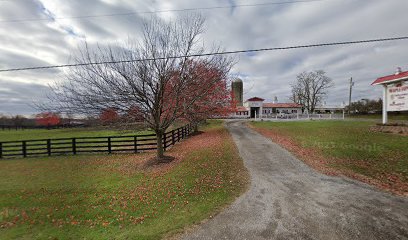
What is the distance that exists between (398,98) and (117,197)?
816 inches

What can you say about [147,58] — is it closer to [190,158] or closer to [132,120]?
[132,120]

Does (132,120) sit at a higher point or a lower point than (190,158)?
higher

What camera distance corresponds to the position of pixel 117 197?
701 cm

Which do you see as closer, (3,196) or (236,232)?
(236,232)

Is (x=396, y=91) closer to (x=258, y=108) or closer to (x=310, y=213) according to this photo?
(x=310, y=213)

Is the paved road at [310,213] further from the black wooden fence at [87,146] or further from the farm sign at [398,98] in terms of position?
the farm sign at [398,98]

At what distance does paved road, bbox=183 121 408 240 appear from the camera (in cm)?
431

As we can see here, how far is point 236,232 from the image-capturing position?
4.43m

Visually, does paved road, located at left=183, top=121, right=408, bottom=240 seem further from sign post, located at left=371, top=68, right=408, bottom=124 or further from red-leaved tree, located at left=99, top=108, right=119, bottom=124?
sign post, located at left=371, top=68, right=408, bottom=124

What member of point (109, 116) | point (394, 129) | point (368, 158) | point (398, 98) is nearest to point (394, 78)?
point (398, 98)

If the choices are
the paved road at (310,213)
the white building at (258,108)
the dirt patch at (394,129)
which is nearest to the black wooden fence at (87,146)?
the paved road at (310,213)

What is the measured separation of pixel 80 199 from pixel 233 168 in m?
5.84

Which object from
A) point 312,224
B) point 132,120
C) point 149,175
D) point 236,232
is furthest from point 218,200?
point 132,120

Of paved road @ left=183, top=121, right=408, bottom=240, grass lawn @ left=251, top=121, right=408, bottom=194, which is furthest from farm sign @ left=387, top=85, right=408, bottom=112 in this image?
paved road @ left=183, top=121, right=408, bottom=240
